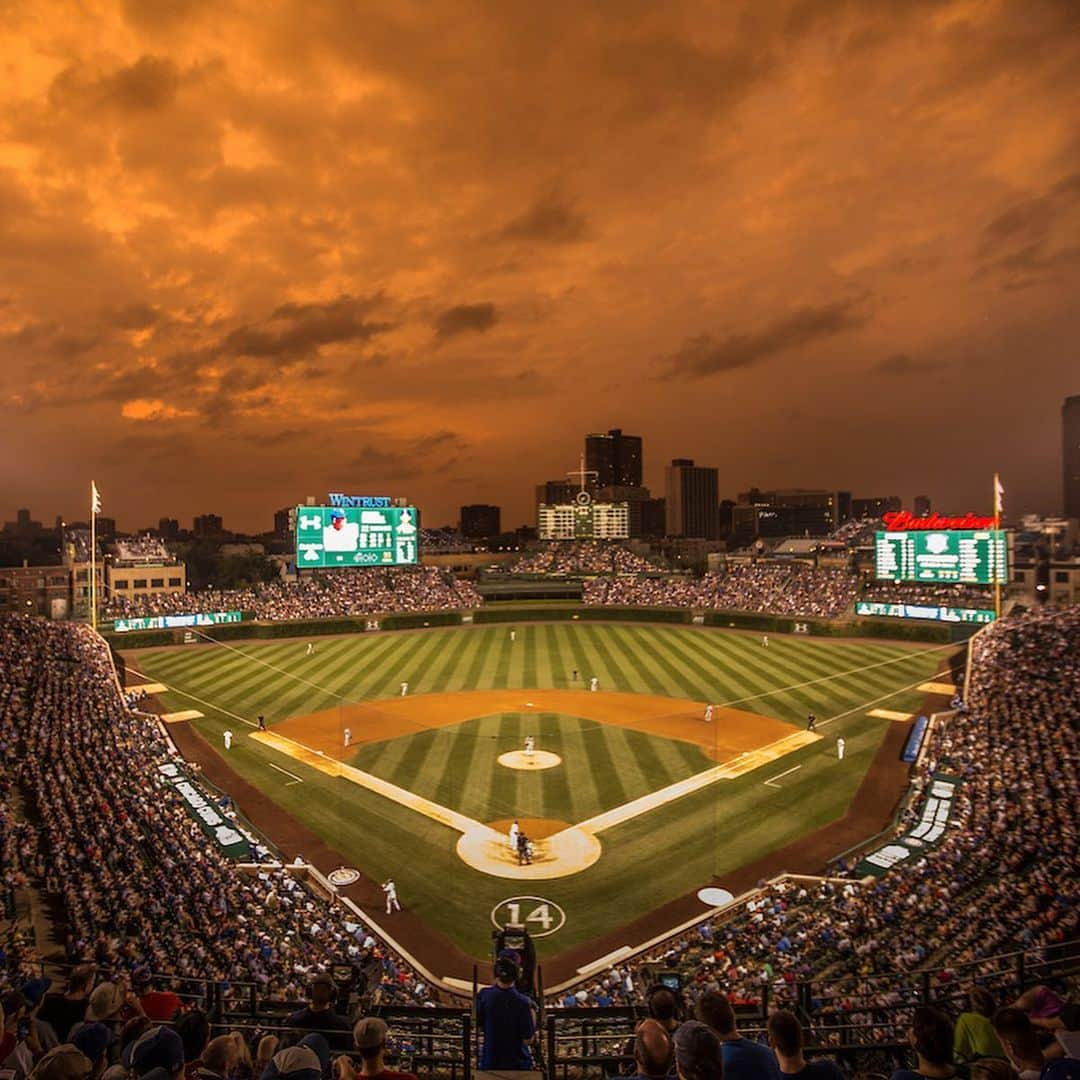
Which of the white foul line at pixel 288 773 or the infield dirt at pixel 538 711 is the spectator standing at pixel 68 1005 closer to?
A: the white foul line at pixel 288 773

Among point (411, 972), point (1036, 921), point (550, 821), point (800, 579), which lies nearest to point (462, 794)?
point (550, 821)

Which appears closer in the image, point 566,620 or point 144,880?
point 144,880

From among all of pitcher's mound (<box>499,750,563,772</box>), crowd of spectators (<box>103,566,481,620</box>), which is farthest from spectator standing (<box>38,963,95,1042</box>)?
crowd of spectators (<box>103,566,481,620</box>)

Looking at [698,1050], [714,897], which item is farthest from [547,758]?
[698,1050]

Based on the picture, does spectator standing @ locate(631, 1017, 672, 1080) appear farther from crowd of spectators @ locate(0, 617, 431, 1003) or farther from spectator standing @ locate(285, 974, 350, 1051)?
crowd of spectators @ locate(0, 617, 431, 1003)

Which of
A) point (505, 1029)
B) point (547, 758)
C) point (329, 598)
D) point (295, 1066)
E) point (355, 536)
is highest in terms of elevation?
point (355, 536)

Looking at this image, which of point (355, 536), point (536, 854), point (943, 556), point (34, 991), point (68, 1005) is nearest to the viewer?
point (68, 1005)

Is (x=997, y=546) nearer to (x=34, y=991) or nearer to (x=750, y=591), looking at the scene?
(x=750, y=591)
